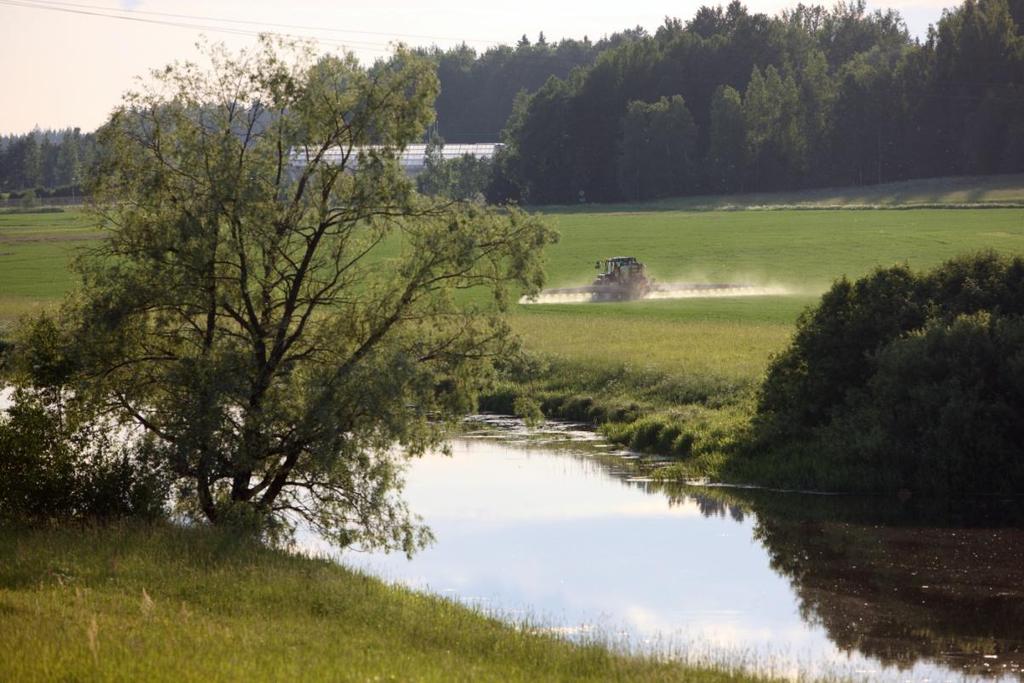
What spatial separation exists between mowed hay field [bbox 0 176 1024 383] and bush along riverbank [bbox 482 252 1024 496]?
3.26 metres

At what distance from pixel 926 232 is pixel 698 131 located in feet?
190

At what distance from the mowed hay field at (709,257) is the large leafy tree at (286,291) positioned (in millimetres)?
2113

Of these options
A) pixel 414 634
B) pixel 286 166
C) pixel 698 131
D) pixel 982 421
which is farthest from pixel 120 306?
pixel 698 131

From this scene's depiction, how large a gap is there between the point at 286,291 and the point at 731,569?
10.1 meters

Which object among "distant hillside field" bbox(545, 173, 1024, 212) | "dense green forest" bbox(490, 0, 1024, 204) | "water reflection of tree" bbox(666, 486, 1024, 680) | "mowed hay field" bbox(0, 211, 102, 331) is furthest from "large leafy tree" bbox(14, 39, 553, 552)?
"dense green forest" bbox(490, 0, 1024, 204)

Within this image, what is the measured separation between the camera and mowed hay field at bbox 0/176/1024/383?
52.2m

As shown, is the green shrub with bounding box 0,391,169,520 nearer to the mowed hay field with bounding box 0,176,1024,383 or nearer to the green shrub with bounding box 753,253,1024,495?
the mowed hay field with bounding box 0,176,1024,383

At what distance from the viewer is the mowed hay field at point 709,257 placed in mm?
52219

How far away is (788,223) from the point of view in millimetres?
110312

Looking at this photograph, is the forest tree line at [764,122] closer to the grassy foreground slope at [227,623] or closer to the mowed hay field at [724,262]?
the mowed hay field at [724,262]

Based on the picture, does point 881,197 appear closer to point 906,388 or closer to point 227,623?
point 906,388

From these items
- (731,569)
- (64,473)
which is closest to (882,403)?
(731,569)

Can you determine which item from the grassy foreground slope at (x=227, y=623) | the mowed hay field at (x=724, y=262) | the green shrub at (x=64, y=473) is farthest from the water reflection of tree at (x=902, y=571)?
the mowed hay field at (x=724, y=262)

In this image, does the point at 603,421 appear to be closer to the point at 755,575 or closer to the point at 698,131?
the point at 755,575
